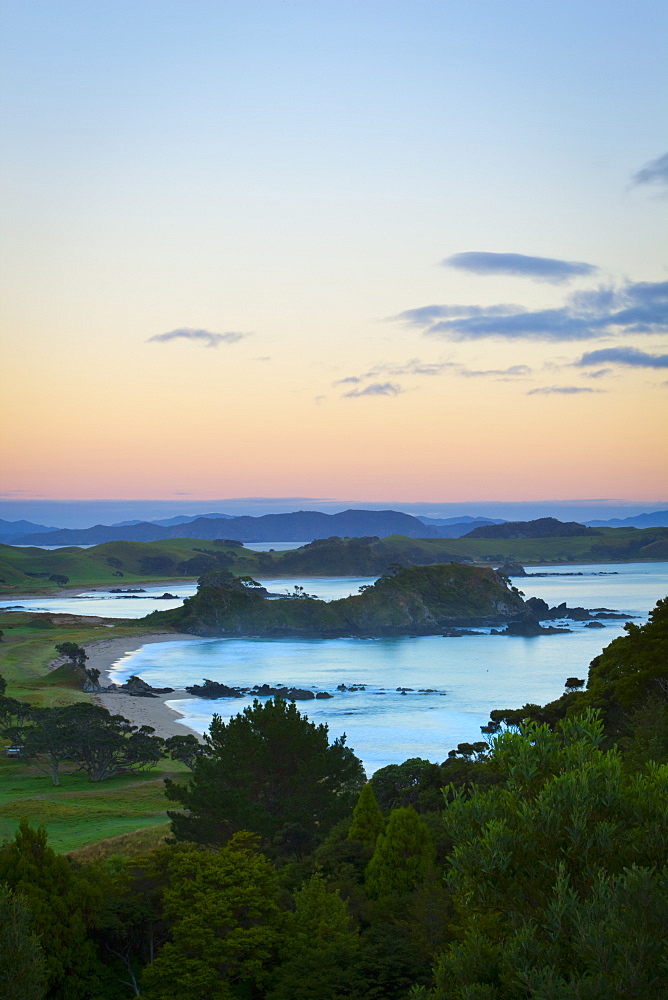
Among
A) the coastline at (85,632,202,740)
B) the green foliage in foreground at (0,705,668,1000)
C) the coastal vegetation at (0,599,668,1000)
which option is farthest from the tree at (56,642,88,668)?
the green foliage in foreground at (0,705,668,1000)

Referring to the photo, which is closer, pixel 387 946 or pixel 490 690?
pixel 387 946

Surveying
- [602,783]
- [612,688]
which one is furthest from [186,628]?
[602,783]

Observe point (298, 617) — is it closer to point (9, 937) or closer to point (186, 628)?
point (186, 628)

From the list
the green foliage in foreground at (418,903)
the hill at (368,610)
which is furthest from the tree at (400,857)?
the hill at (368,610)

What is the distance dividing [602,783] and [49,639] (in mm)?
90948

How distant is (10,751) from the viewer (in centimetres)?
4356

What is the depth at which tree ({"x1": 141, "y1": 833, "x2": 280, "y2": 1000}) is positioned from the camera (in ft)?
44.2

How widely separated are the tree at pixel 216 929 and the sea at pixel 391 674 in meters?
31.5

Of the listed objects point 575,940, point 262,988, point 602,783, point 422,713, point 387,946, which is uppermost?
point 602,783

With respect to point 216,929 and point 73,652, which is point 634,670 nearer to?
point 216,929

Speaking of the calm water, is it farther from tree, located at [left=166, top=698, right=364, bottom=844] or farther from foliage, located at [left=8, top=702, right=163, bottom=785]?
tree, located at [left=166, top=698, right=364, bottom=844]

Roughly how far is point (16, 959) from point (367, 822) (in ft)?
33.0

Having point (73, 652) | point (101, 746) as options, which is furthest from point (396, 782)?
point (73, 652)

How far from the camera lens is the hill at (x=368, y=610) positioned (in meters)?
120
